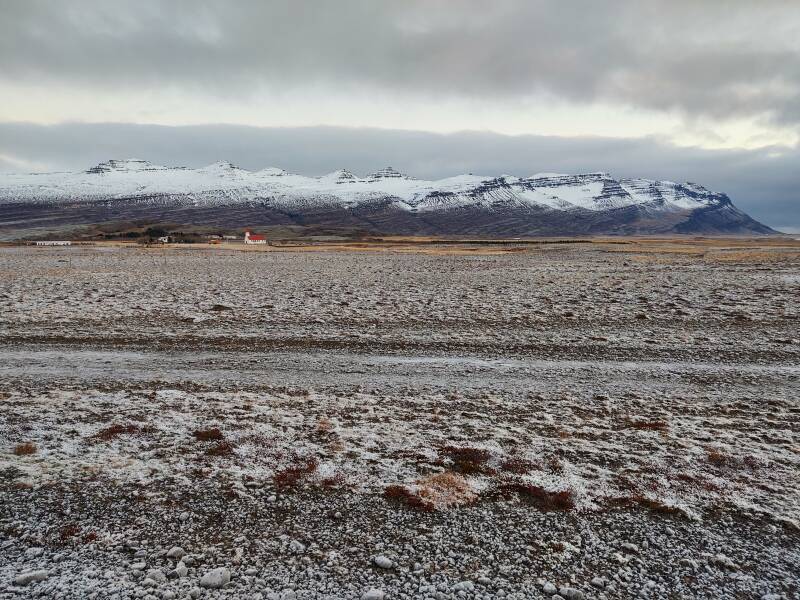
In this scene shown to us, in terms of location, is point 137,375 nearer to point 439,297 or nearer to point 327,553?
point 327,553

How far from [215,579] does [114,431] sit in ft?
14.1

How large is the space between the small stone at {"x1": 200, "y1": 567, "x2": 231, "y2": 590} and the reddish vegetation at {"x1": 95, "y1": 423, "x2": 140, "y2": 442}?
3.91 meters

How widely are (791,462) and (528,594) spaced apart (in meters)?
5.16

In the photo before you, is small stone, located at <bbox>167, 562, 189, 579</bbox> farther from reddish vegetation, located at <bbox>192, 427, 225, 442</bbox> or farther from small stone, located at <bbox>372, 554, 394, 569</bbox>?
reddish vegetation, located at <bbox>192, 427, 225, 442</bbox>

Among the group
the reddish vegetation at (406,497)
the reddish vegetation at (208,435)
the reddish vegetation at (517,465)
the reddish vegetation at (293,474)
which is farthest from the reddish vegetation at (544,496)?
the reddish vegetation at (208,435)

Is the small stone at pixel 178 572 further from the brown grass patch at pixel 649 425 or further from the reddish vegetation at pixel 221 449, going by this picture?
the brown grass patch at pixel 649 425

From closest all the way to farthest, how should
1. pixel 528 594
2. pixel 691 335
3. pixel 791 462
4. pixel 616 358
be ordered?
1. pixel 528 594
2. pixel 791 462
3. pixel 616 358
4. pixel 691 335

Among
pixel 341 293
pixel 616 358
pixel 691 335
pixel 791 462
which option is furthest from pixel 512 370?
pixel 341 293

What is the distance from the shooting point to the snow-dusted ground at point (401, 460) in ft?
16.8

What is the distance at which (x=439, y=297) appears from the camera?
2338 cm

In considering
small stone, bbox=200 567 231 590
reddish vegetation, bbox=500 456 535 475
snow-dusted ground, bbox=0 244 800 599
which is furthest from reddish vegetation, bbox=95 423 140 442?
reddish vegetation, bbox=500 456 535 475

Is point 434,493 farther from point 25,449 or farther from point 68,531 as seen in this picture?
point 25,449

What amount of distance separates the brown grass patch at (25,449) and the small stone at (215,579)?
423 cm

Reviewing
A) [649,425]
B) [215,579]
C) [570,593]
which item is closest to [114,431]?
[215,579]
